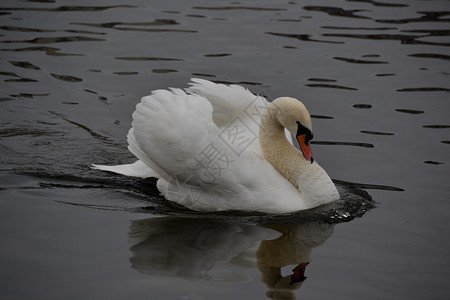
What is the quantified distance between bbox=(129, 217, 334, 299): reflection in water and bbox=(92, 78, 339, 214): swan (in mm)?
363

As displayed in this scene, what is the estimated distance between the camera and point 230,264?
270 inches

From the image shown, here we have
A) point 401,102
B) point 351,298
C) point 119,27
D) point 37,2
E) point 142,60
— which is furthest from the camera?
point 37,2

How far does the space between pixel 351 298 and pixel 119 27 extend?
31.9ft

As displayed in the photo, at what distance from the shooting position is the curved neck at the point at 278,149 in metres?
8.34

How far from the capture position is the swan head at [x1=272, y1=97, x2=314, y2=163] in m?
8.04

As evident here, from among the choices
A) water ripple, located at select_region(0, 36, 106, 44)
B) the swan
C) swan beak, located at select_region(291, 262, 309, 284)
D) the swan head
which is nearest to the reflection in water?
swan beak, located at select_region(291, 262, 309, 284)

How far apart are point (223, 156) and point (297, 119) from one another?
919 millimetres

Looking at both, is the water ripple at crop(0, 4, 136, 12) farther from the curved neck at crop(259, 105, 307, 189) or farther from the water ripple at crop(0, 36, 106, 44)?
the curved neck at crop(259, 105, 307, 189)

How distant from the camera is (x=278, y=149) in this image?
27.8ft

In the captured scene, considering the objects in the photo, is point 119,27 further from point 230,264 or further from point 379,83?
point 230,264

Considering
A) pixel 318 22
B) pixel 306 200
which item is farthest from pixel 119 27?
pixel 306 200

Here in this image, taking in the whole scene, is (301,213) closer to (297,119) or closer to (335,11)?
(297,119)

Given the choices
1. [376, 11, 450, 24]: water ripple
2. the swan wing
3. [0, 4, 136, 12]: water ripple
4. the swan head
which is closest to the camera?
the swan head

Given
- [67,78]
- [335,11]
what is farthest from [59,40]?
[335,11]
